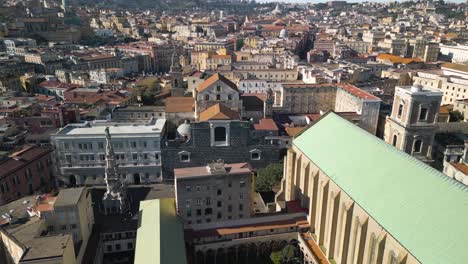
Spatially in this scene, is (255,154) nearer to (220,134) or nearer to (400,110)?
(220,134)

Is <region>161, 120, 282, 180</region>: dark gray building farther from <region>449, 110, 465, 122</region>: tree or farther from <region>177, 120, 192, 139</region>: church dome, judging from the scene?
<region>449, 110, 465, 122</region>: tree

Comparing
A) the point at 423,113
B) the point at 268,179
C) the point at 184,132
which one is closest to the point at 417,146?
the point at 423,113

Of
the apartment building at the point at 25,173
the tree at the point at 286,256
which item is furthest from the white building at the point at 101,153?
the tree at the point at 286,256

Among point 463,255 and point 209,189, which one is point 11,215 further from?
point 463,255

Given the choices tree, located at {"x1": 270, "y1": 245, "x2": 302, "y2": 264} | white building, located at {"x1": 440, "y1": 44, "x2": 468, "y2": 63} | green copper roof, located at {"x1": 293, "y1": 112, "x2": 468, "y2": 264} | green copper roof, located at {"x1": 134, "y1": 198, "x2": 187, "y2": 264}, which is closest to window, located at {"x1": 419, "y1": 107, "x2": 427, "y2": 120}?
green copper roof, located at {"x1": 293, "y1": 112, "x2": 468, "y2": 264}

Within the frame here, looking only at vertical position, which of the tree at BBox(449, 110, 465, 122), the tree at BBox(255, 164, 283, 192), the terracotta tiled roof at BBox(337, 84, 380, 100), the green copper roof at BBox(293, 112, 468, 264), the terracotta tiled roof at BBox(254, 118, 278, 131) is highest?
the green copper roof at BBox(293, 112, 468, 264)
